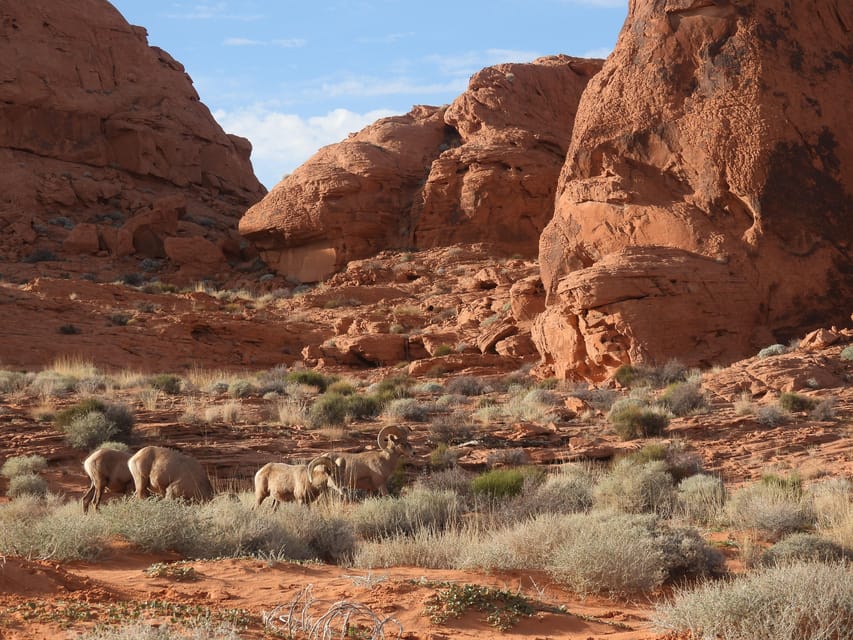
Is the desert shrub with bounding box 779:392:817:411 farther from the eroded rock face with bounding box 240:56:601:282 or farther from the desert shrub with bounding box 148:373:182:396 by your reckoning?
the eroded rock face with bounding box 240:56:601:282

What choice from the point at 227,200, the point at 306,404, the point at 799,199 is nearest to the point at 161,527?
the point at 306,404

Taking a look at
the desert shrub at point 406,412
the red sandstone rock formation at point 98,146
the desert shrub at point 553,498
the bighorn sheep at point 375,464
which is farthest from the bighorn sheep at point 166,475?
the red sandstone rock formation at point 98,146

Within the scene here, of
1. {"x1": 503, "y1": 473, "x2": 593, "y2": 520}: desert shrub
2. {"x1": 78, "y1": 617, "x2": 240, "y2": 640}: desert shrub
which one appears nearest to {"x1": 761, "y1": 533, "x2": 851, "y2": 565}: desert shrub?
{"x1": 503, "y1": 473, "x2": 593, "y2": 520}: desert shrub

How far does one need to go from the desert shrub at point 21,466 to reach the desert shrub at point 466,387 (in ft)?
29.7

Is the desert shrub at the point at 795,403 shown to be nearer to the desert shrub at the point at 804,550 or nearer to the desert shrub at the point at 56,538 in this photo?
the desert shrub at the point at 804,550

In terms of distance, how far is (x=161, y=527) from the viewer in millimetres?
8117

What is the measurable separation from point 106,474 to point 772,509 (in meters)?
6.82

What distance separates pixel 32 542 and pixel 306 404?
33.1 ft

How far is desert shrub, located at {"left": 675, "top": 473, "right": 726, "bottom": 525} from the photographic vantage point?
34.1ft

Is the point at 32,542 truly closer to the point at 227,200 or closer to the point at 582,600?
the point at 582,600

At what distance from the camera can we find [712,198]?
19531mm

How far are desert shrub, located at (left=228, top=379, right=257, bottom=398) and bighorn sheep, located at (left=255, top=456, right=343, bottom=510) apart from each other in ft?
27.1

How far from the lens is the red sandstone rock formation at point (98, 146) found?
1521 inches

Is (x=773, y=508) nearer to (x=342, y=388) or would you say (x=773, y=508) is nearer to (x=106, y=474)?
(x=106, y=474)
